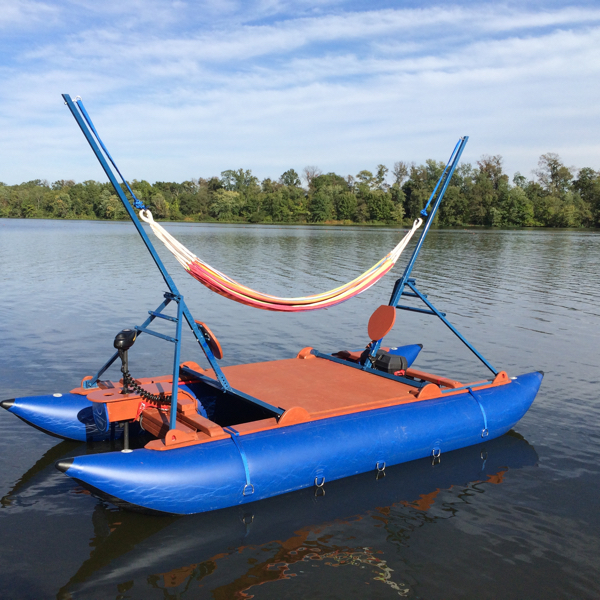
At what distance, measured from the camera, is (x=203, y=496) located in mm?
5730

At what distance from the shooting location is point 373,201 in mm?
105000

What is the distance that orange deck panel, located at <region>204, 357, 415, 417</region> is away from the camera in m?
7.21

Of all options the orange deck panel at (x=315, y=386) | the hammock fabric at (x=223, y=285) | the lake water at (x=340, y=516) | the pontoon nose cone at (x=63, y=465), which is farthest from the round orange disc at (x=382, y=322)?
the pontoon nose cone at (x=63, y=465)

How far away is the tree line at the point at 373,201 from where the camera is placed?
3792 inches

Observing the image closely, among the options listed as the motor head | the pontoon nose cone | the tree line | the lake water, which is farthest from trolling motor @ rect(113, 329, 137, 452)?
the tree line

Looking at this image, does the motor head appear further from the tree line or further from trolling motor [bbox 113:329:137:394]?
the tree line

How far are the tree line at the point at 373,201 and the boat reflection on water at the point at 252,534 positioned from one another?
299 feet

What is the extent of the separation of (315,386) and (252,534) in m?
2.52

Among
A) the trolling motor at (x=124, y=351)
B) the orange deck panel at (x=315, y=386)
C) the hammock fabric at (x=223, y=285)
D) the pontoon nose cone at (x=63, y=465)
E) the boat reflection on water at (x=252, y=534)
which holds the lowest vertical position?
the boat reflection on water at (x=252, y=534)

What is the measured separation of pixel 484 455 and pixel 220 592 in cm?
473

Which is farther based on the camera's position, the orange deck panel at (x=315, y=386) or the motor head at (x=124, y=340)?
the orange deck panel at (x=315, y=386)

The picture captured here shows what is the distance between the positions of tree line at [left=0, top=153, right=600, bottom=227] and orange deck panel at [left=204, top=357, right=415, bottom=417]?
293 ft

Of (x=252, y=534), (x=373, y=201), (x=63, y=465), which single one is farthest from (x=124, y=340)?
(x=373, y=201)

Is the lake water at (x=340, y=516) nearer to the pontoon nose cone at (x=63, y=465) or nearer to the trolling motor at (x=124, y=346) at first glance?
the pontoon nose cone at (x=63, y=465)
